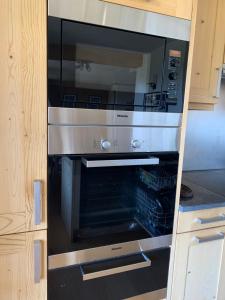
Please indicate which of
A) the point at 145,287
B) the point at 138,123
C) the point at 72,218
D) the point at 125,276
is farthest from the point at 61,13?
the point at 145,287

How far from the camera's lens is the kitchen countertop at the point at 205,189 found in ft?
4.23

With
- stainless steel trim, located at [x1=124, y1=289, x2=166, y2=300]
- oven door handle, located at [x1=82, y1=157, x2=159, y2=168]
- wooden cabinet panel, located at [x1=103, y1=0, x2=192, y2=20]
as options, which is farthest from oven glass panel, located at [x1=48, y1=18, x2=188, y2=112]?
stainless steel trim, located at [x1=124, y1=289, x2=166, y2=300]

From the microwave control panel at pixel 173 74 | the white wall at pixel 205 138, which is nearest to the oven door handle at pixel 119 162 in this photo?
the microwave control panel at pixel 173 74

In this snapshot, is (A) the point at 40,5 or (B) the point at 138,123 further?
(B) the point at 138,123

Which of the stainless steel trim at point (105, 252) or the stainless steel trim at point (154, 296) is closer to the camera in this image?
the stainless steel trim at point (105, 252)

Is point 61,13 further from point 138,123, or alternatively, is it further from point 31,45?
point 138,123

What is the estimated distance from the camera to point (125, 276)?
119 cm

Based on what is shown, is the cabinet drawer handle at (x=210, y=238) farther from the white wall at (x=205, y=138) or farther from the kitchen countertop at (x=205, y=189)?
the white wall at (x=205, y=138)

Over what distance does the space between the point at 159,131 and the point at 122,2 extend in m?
0.55

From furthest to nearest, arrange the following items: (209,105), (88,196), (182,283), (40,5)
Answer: (209,105) → (182,283) → (88,196) → (40,5)

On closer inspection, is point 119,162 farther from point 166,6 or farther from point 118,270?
point 166,6

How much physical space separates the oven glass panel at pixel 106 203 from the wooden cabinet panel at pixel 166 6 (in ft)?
2.08

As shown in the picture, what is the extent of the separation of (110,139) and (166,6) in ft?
1.99

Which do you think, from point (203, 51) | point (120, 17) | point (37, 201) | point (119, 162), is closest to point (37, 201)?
point (37, 201)
